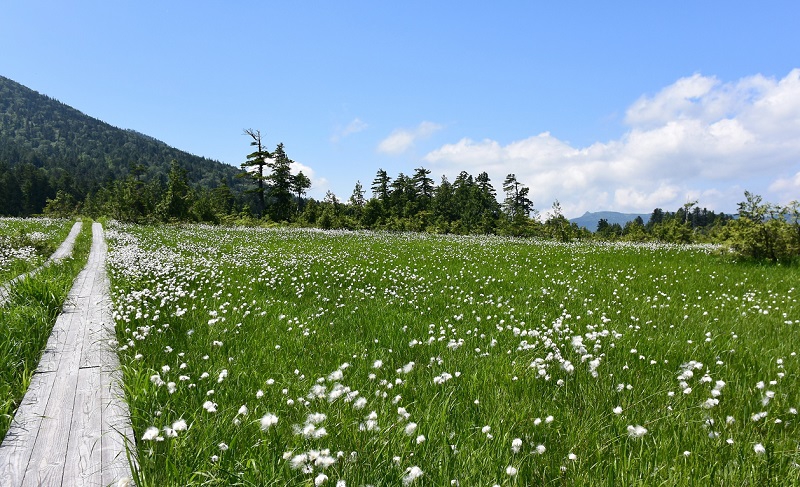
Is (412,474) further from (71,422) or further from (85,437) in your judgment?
(71,422)

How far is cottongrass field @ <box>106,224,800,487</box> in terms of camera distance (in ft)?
8.55

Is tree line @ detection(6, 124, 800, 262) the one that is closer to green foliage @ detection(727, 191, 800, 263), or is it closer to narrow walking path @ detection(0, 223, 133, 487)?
green foliage @ detection(727, 191, 800, 263)

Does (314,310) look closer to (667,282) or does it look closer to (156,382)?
(156,382)

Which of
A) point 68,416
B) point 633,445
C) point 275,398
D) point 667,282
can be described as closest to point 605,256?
point 667,282

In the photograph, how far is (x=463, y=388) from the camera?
3891 mm

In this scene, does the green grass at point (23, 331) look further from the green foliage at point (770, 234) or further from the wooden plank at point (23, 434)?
the green foliage at point (770, 234)

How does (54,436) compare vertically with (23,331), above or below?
below

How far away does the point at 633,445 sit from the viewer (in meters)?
3.02

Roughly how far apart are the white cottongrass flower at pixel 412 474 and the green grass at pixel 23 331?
3.20m

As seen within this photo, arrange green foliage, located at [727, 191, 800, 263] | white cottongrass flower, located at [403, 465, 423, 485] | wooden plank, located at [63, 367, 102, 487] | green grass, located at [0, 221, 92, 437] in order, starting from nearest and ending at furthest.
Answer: white cottongrass flower, located at [403, 465, 423, 485] → wooden plank, located at [63, 367, 102, 487] → green grass, located at [0, 221, 92, 437] → green foliage, located at [727, 191, 800, 263]

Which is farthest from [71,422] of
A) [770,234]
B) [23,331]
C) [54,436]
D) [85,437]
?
[770,234]

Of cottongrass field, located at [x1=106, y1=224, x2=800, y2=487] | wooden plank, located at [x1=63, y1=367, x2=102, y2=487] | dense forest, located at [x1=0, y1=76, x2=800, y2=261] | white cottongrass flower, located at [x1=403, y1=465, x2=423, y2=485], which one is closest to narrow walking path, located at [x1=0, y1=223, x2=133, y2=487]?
wooden plank, located at [x1=63, y1=367, x2=102, y2=487]

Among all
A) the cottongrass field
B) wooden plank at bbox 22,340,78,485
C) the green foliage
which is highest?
the green foliage

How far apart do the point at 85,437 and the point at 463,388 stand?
3.22 metres
